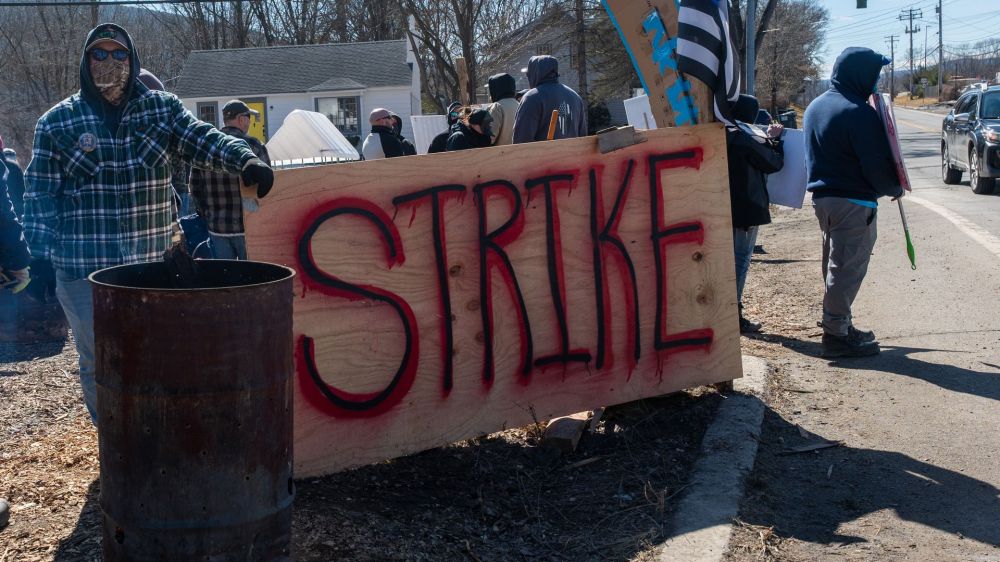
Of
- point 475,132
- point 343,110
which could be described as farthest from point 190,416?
point 343,110

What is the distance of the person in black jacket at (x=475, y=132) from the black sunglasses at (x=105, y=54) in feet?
14.4

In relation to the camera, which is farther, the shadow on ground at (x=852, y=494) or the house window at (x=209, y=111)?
the house window at (x=209, y=111)

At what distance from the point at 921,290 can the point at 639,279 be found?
14.7 ft

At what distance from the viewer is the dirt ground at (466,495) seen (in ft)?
11.3

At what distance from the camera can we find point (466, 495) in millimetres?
3975

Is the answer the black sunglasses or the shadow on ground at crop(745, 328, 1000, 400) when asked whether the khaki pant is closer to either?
the shadow on ground at crop(745, 328, 1000, 400)

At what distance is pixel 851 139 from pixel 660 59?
161 cm

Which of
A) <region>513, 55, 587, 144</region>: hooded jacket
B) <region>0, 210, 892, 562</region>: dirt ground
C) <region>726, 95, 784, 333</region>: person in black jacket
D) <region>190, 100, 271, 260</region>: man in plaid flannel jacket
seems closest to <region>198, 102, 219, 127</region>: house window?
<region>513, 55, 587, 144</region>: hooded jacket

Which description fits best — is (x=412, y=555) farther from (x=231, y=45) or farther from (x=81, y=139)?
(x=231, y=45)

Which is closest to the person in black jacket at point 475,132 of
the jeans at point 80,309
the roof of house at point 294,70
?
the jeans at point 80,309

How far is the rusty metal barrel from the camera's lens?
2510 mm

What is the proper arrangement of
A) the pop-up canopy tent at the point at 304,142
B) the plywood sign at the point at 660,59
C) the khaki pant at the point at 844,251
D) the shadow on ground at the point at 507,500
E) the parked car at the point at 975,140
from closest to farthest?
the shadow on ground at the point at 507,500, the plywood sign at the point at 660,59, the khaki pant at the point at 844,251, the pop-up canopy tent at the point at 304,142, the parked car at the point at 975,140

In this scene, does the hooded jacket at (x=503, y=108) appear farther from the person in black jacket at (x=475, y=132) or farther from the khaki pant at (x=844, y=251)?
the khaki pant at (x=844, y=251)

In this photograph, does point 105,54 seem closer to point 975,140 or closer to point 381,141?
point 381,141
